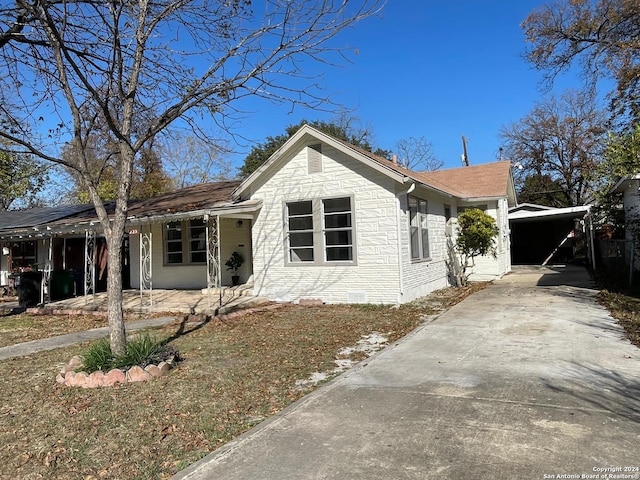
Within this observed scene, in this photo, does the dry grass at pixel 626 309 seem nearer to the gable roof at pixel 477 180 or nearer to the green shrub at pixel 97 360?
the gable roof at pixel 477 180

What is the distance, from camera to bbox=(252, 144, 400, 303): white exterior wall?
11.3m

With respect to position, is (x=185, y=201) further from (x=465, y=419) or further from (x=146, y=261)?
(x=465, y=419)

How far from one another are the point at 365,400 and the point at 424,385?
0.81 metres

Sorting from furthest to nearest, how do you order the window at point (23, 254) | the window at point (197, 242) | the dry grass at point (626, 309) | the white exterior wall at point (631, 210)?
the window at point (23, 254) < the window at point (197, 242) < the white exterior wall at point (631, 210) < the dry grass at point (626, 309)

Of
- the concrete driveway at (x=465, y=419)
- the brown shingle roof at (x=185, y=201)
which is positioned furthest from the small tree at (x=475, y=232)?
the brown shingle roof at (x=185, y=201)

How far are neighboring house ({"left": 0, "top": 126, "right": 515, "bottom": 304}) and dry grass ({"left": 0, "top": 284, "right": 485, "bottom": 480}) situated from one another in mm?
3187

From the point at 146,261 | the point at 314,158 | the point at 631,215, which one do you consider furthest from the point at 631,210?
the point at 146,261

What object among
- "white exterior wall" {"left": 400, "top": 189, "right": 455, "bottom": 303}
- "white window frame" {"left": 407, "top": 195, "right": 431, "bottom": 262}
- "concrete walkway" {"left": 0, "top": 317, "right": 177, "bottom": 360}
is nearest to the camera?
"concrete walkway" {"left": 0, "top": 317, "right": 177, "bottom": 360}

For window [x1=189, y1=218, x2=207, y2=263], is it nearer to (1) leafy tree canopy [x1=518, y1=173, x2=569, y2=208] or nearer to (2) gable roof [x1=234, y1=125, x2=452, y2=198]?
(2) gable roof [x1=234, y1=125, x2=452, y2=198]

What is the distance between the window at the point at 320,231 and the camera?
1192cm

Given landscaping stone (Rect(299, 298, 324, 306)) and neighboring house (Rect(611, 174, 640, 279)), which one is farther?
neighboring house (Rect(611, 174, 640, 279))

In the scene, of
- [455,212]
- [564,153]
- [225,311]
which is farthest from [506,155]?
[225,311]

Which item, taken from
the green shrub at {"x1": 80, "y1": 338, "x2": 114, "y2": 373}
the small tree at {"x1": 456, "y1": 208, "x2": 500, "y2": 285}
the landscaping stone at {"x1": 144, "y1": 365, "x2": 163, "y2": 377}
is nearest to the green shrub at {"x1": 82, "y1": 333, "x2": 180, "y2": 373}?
the green shrub at {"x1": 80, "y1": 338, "x2": 114, "y2": 373}

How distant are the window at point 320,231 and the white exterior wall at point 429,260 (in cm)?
135
